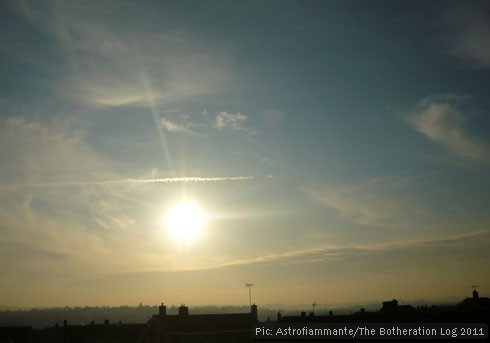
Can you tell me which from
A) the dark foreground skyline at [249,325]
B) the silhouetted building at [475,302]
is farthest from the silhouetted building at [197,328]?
the silhouetted building at [475,302]

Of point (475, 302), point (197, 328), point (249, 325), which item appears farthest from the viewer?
point (475, 302)

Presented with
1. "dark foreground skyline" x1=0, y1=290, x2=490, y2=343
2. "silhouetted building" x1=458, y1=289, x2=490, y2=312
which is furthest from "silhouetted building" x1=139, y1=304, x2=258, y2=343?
"silhouetted building" x1=458, y1=289, x2=490, y2=312

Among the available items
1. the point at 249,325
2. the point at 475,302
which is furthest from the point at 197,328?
the point at 475,302

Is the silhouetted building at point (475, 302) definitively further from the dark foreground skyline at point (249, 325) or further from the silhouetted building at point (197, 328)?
the silhouetted building at point (197, 328)

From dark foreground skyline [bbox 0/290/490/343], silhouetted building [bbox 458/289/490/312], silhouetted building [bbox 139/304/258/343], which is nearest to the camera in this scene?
dark foreground skyline [bbox 0/290/490/343]

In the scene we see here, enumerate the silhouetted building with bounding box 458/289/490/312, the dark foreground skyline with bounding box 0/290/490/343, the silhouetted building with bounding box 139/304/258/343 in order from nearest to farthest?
the dark foreground skyline with bounding box 0/290/490/343 < the silhouetted building with bounding box 139/304/258/343 < the silhouetted building with bounding box 458/289/490/312

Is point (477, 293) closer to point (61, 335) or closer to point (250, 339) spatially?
point (250, 339)

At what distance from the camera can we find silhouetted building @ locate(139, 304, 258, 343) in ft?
157

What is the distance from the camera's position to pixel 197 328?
163ft

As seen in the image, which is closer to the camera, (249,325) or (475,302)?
(249,325)

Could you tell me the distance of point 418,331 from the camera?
1647 inches

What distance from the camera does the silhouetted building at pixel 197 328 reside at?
47844 millimetres

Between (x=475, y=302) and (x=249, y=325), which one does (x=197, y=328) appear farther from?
(x=475, y=302)

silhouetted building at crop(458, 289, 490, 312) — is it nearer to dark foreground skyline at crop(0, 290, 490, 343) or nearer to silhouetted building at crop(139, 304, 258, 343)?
dark foreground skyline at crop(0, 290, 490, 343)
